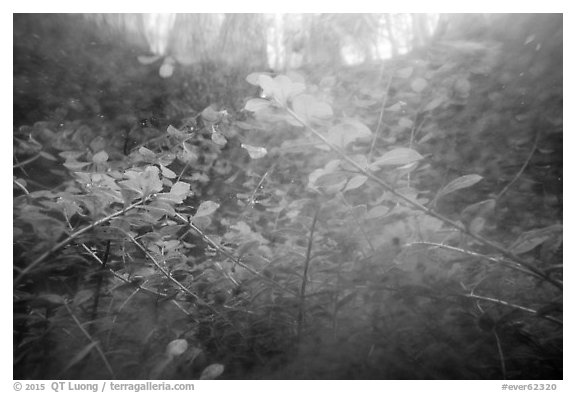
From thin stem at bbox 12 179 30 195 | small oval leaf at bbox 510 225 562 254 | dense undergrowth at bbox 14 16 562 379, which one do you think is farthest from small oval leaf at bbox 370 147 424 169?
thin stem at bbox 12 179 30 195

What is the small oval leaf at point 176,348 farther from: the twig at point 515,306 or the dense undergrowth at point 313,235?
the twig at point 515,306

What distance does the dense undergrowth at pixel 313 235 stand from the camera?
1.85 ft

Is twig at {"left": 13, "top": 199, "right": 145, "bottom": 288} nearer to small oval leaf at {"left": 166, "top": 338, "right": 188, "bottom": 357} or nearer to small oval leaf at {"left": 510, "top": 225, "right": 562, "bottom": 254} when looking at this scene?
small oval leaf at {"left": 166, "top": 338, "right": 188, "bottom": 357}

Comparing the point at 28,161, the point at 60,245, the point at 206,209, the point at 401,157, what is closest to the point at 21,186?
the point at 28,161

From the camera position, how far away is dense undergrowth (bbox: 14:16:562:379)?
563mm

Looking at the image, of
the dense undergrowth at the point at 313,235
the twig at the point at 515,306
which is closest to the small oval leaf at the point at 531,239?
the dense undergrowth at the point at 313,235

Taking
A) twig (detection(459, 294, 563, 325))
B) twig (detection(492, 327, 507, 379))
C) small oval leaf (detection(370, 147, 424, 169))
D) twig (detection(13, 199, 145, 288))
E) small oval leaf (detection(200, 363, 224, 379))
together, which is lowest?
small oval leaf (detection(200, 363, 224, 379))

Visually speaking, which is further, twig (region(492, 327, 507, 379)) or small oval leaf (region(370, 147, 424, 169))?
twig (region(492, 327, 507, 379))

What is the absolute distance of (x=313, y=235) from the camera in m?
0.67

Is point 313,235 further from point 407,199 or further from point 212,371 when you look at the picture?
point 212,371

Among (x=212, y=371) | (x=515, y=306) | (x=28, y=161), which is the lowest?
(x=212, y=371)

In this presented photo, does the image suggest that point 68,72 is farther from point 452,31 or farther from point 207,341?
point 452,31
